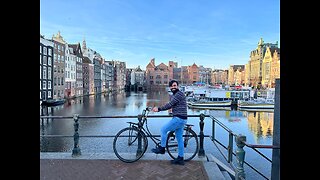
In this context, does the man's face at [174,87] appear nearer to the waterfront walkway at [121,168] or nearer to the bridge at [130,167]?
the bridge at [130,167]

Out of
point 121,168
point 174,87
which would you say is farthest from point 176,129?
point 121,168

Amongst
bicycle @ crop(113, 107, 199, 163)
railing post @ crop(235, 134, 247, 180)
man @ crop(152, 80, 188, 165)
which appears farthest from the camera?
bicycle @ crop(113, 107, 199, 163)

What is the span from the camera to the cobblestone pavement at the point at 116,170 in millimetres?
3971

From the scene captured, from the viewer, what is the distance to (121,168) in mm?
4332

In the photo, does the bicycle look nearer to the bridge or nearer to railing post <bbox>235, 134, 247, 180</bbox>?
the bridge

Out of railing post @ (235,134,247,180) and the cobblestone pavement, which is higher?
railing post @ (235,134,247,180)

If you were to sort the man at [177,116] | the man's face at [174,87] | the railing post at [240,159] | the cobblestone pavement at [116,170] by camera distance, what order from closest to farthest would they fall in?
the railing post at [240,159] < the cobblestone pavement at [116,170] < the man at [177,116] < the man's face at [174,87]

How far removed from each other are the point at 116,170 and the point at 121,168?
0.12 metres

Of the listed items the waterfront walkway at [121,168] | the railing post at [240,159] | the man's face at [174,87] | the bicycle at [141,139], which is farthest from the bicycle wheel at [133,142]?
the railing post at [240,159]

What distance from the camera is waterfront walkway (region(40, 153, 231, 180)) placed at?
398cm

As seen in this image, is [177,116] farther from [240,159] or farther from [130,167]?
[240,159]

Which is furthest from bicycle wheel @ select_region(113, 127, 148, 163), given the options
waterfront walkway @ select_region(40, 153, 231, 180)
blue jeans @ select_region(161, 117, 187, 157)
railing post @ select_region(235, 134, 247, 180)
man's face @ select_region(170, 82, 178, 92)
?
railing post @ select_region(235, 134, 247, 180)
